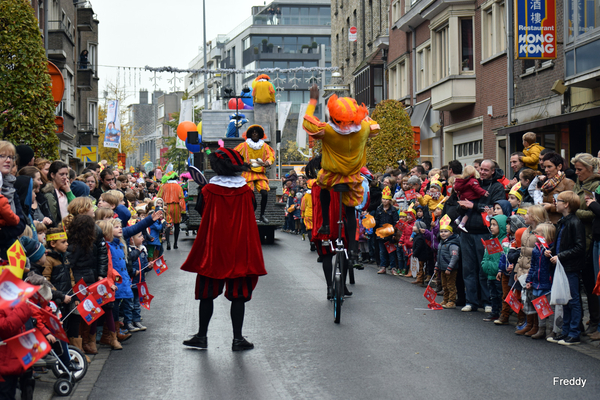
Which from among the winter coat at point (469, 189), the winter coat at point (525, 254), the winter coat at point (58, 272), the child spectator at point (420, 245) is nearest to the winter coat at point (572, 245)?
the winter coat at point (525, 254)

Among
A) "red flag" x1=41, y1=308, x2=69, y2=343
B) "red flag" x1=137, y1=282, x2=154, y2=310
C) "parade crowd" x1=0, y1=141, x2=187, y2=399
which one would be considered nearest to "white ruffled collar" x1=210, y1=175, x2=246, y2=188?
"parade crowd" x1=0, y1=141, x2=187, y2=399

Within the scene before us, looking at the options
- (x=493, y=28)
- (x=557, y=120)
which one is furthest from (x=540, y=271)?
(x=493, y=28)

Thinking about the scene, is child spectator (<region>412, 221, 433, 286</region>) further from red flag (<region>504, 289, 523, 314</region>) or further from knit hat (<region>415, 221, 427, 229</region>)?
red flag (<region>504, 289, 523, 314</region>)

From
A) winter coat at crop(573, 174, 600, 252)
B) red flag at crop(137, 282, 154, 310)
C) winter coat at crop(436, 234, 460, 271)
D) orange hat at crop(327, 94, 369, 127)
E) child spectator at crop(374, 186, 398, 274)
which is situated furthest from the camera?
child spectator at crop(374, 186, 398, 274)

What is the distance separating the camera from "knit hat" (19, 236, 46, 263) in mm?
6473

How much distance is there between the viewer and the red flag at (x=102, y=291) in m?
7.26

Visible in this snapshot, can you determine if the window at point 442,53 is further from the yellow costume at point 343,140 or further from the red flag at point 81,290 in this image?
the red flag at point 81,290

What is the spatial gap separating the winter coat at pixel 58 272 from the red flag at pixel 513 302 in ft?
15.6

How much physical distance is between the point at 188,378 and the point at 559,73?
15427 millimetres

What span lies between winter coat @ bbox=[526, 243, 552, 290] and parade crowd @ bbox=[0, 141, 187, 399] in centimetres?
410

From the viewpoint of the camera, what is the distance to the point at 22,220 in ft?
21.4

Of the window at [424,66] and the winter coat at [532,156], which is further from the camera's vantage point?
the window at [424,66]

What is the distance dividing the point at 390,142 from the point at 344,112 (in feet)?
55.3

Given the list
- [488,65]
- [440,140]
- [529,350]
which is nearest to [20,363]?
[529,350]
